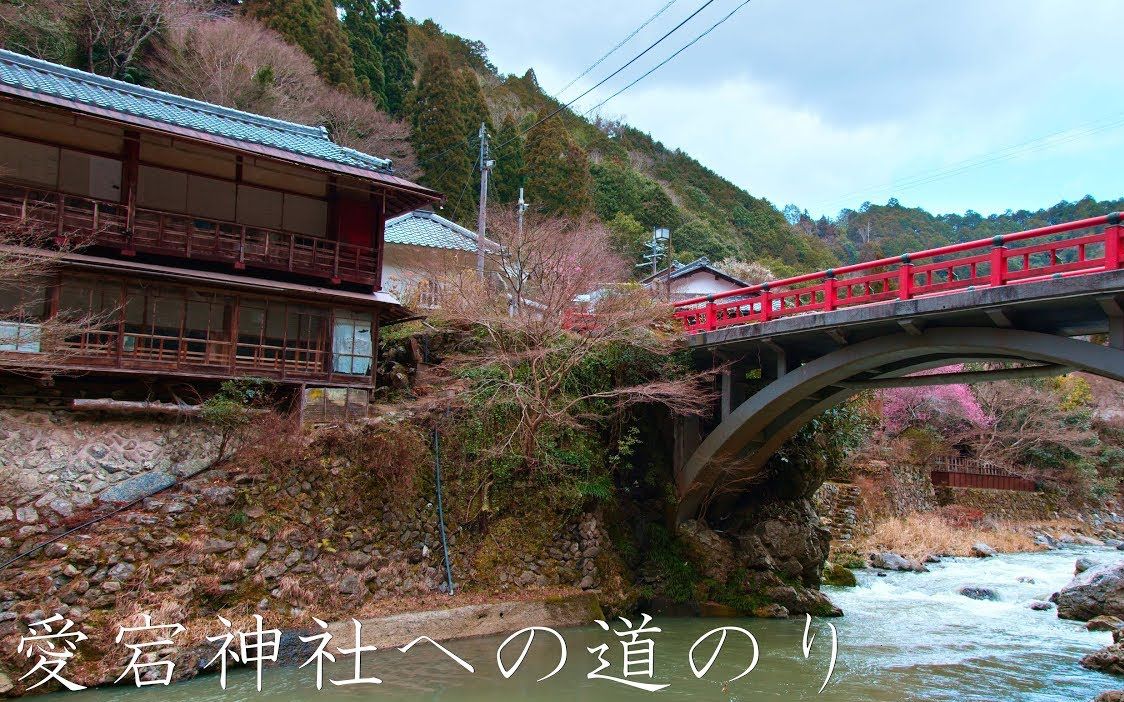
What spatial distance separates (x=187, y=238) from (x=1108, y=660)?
56.4 feet

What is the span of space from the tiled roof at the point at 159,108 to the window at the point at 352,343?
10.5 ft

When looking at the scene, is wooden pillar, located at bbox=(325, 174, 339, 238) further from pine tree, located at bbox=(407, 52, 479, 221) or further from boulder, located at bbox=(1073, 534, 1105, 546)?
boulder, located at bbox=(1073, 534, 1105, 546)

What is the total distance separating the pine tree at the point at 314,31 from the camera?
104 feet

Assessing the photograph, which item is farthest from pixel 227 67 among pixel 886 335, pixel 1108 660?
pixel 1108 660

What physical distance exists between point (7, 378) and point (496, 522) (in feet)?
27.5

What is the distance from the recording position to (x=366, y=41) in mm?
38250

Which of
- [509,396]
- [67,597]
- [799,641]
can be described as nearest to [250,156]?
[509,396]

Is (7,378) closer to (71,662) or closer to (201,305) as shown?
(201,305)

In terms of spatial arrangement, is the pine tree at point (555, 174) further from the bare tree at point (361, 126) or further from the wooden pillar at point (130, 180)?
the wooden pillar at point (130, 180)

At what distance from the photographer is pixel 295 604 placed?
1197 cm

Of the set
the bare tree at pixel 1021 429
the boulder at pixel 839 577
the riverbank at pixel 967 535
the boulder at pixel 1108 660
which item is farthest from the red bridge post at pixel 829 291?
the bare tree at pixel 1021 429

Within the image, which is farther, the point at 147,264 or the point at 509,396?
the point at 509,396

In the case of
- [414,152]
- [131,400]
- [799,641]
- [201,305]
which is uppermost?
[414,152]

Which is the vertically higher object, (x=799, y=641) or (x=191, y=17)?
(x=191, y=17)
